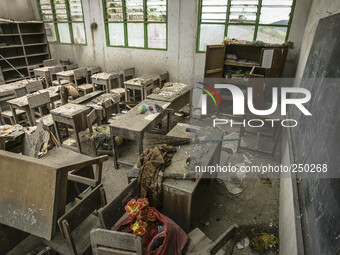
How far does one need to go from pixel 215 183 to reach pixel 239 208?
0.56 meters

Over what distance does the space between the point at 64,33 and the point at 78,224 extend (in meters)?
7.45

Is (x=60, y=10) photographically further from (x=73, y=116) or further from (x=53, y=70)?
(x=73, y=116)

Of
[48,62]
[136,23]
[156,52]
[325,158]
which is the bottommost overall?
[48,62]

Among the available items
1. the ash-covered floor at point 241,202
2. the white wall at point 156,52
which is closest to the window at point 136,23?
the white wall at point 156,52

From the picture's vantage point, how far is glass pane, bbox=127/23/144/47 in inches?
242

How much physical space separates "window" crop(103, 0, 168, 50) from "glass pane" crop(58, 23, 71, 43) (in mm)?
1724

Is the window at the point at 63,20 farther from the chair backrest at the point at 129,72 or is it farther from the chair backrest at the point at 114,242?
the chair backrest at the point at 114,242

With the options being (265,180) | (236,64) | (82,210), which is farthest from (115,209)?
(236,64)

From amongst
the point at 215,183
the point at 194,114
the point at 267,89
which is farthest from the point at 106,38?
the point at 215,183

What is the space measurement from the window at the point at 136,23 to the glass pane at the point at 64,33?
5.65 ft

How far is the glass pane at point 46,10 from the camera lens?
7.23 metres

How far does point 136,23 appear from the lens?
6.12 meters

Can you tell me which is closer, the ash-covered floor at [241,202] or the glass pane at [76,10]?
the ash-covered floor at [241,202]

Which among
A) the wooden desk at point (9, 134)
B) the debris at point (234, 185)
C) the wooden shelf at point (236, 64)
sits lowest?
the debris at point (234, 185)
